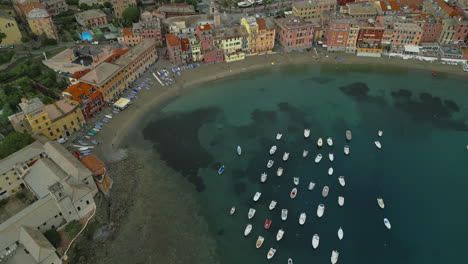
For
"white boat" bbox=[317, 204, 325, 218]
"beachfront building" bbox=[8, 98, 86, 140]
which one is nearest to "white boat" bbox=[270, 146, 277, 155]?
"white boat" bbox=[317, 204, 325, 218]

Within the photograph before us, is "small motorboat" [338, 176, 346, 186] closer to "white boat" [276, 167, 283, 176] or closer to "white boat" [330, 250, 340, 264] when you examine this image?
"white boat" [276, 167, 283, 176]

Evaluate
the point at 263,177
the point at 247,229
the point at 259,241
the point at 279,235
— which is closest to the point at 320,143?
the point at 263,177

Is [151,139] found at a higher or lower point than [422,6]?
lower

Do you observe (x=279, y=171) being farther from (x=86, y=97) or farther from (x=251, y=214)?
(x=86, y=97)

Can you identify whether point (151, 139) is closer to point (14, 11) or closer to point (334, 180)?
point (334, 180)

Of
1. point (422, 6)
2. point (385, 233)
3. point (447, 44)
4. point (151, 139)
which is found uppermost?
point (422, 6)

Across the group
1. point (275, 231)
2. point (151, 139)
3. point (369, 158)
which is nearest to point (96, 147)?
point (151, 139)
